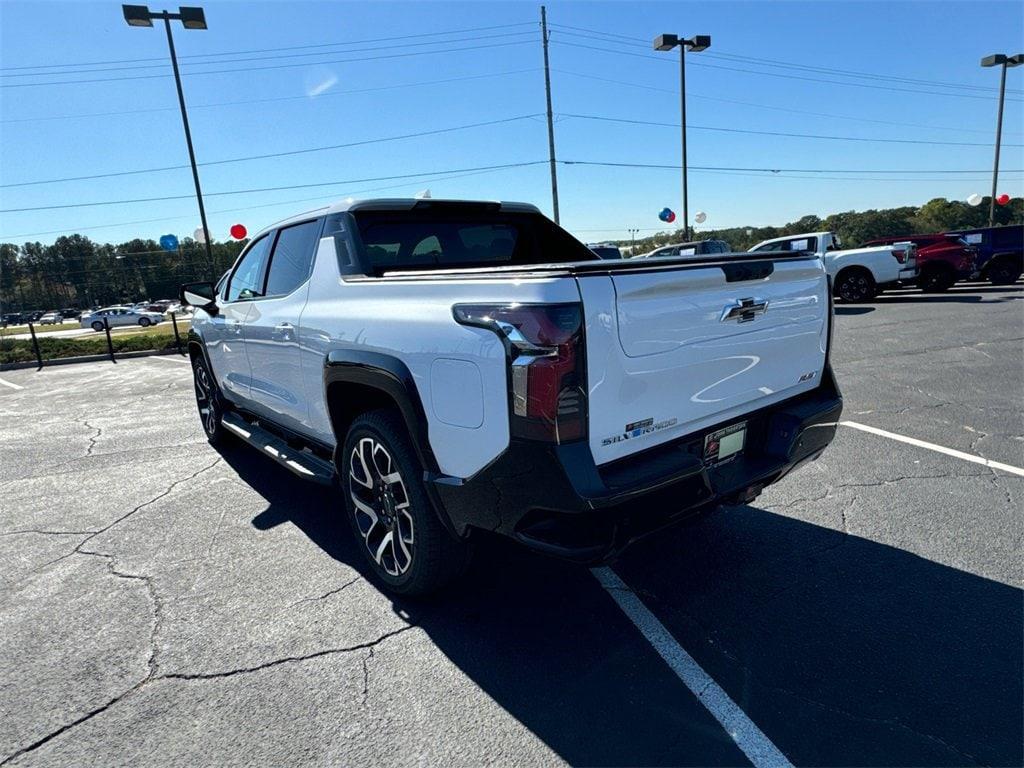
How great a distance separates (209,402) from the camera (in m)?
5.98

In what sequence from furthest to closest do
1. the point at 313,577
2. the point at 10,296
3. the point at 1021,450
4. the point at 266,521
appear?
1. the point at 10,296
2. the point at 1021,450
3. the point at 266,521
4. the point at 313,577

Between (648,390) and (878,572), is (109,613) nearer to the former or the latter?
(648,390)

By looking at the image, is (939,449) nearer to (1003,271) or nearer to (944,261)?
(944,261)

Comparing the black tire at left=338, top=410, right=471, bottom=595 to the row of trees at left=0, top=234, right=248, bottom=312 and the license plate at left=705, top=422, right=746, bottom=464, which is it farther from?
the row of trees at left=0, top=234, right=248, bottom=312

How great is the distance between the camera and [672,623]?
274 centimetres

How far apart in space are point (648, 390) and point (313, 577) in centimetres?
218

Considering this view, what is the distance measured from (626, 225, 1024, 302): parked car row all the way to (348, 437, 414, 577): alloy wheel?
1393 cm

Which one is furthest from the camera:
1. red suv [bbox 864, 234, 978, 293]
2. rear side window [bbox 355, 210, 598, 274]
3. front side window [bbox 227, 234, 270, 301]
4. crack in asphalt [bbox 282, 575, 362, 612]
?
red suv [bbox 864, 234, 978, 293]

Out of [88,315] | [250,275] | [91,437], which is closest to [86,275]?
[88,315]

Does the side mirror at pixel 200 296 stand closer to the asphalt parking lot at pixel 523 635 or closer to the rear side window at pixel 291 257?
the rear side window at pixel 291 257

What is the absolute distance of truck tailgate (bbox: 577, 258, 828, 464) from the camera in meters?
2.17

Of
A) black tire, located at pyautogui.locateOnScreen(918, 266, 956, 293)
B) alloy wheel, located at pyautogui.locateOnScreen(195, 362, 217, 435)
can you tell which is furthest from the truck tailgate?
black tire, located at pyautogui.locateOnScreen(918, 266, 956, 293)

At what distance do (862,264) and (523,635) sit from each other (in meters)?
16.6

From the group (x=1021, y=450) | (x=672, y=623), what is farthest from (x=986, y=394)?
(x=672, y=623)
